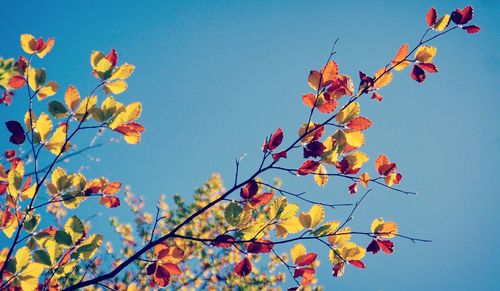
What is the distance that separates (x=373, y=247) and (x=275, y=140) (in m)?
0.61

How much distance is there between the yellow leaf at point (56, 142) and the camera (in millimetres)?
1318

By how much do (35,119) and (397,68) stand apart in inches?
60.0

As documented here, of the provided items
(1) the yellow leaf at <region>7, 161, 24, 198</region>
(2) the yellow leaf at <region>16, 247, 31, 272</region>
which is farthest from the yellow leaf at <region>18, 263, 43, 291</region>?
(1) the yellow leaf at <region>7, 161, 24, 198</region>

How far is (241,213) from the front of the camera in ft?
4.21

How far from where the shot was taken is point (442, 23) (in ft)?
4.30

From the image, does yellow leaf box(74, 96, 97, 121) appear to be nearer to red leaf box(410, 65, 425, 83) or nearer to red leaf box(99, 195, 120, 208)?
red leaf box(99, 195, 120, 208)

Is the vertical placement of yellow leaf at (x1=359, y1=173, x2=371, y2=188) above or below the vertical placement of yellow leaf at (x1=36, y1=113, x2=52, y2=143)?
Result: below

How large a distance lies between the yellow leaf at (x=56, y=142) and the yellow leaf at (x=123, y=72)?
0.32m

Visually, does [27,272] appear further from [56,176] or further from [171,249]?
[171,249]

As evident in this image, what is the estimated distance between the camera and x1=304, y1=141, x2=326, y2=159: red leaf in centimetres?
130

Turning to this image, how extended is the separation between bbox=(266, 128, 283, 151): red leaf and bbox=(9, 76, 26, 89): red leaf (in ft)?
3.67


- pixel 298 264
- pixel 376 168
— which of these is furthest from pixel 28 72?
pixel 376 168

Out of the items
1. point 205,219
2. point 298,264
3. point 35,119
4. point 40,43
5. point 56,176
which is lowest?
point 298,264

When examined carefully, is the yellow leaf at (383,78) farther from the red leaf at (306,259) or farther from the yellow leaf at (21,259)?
the yellow leaf at (21,259)
